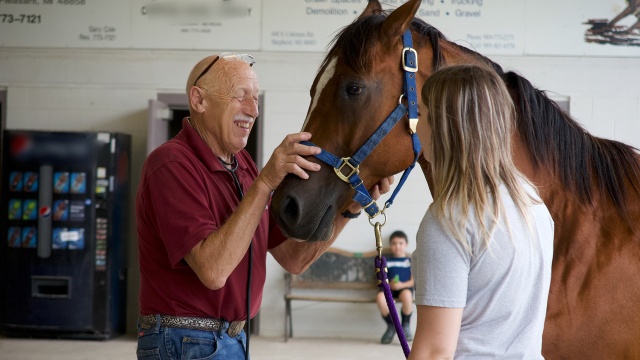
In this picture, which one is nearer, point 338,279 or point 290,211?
point 290,211

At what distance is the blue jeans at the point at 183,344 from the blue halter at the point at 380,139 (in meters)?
0.51

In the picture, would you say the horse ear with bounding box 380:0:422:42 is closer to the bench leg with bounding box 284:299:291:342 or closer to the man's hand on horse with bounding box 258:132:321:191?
the man's hand on horse with bounding box 258:132:321:191

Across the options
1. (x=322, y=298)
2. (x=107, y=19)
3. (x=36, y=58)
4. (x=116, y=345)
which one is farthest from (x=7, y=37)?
(x=322, y=298)

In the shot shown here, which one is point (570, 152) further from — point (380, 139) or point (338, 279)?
point (338, 279)

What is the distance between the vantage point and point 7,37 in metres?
7.28

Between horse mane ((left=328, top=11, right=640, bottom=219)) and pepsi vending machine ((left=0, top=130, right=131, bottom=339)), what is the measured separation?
5.19 m

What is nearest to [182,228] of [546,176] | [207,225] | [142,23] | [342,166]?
[207,225]

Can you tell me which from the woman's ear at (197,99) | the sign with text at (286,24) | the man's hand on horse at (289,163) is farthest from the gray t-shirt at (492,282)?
the sign with text at (286,24)

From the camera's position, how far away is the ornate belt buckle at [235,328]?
2.00 m

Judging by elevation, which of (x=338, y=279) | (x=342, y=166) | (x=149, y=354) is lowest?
(x=338, y=279)

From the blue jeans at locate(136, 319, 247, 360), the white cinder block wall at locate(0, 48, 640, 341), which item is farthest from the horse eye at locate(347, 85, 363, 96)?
the white cinder block wall at locate(0, 48, 640, 341)

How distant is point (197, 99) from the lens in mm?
2195

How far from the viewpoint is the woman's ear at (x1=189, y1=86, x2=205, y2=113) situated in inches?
86.0

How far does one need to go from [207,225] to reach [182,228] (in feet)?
0.21
